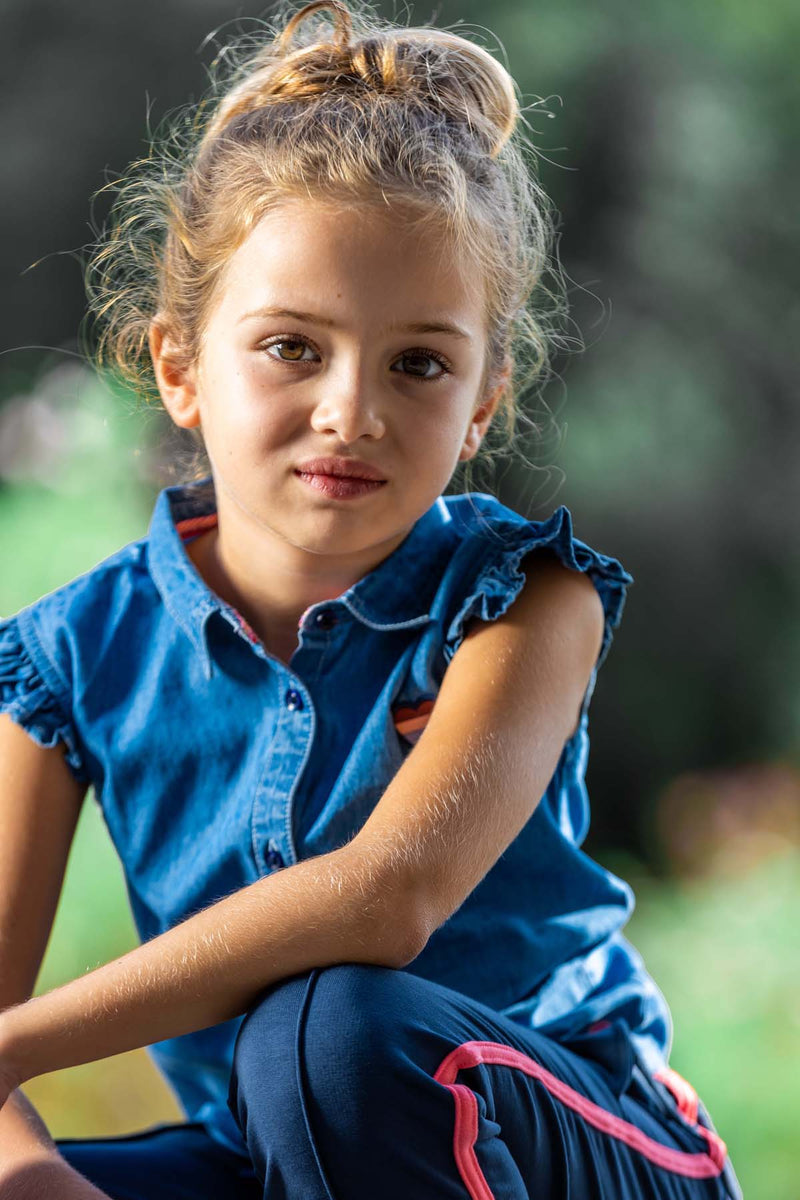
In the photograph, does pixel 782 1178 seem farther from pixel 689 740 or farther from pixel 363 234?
pixel 363 234

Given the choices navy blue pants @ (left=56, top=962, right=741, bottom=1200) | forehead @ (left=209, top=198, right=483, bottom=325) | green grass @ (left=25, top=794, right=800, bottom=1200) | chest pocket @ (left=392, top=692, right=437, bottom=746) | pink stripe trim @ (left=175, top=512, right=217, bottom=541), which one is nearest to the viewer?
navy blue pants @ (left=56, top=962, right=741, bottom=1200)

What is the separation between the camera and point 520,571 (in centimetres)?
105

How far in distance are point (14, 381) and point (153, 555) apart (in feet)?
3.73

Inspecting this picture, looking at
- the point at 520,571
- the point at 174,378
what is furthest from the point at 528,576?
the point at 174,378

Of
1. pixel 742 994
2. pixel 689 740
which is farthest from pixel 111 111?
pixel 742 994

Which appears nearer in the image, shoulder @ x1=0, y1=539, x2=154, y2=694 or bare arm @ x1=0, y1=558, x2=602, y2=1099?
bare arm @ x1=0, y1=558, x2=602, y2=1099

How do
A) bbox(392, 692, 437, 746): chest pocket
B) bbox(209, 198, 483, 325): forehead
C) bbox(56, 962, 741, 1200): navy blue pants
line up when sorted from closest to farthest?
1. bbox(56, 962, 741, 1200): navy blue pants
2. bbox(209, 198, 483, 325): forehead
3. bbox(392, 692, 437, 746): chest pocket

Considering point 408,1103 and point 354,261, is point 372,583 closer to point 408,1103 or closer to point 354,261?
point 354,261

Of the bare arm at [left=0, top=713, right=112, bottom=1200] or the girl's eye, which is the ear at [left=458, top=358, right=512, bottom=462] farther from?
the bare arm at [left=0, top=713, right=112, bottom=1200]

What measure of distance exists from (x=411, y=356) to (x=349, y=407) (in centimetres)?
7

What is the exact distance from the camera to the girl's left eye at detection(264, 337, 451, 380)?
990 mm

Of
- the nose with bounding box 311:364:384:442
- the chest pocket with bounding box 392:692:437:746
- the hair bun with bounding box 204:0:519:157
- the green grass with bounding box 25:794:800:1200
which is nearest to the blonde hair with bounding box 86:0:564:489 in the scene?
Result: the hair bun with bounding box 204:0:519:157

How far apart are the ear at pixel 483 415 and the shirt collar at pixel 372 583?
0.06m

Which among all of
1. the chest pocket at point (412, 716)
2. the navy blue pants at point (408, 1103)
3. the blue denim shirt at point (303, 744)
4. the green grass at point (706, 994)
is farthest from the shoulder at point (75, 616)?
the green grass at point (706, 994)
